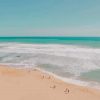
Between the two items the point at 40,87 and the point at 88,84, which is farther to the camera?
the point at 88,84

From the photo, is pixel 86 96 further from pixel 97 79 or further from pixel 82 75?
pixel 82 75

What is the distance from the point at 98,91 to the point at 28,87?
2.33m

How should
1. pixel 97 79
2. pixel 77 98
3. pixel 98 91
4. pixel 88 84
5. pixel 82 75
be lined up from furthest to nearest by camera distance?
pixel 82 75, pixel 97 79, pixel 88 84, pixel 98 91, pixel 77 98

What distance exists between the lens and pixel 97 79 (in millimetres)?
8039

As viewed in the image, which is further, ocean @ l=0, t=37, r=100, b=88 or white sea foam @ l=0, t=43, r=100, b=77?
white sea foam @ l=0, t=43, r=100, b=77

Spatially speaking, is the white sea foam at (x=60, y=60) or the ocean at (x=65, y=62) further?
the white sea foam at (x=60, y=60)

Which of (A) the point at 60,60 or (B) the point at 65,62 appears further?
(A) the point at 60,60

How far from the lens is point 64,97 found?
526 centimetres

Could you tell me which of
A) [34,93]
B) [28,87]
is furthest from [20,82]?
[34,93]

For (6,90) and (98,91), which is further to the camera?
(98,91)

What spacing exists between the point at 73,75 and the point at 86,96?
11.3ft

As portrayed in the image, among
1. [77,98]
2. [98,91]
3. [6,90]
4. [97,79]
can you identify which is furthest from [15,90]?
[97,79]

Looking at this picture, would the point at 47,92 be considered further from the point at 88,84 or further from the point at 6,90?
the point at 88,84

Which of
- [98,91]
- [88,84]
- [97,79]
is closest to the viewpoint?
[98,91]
